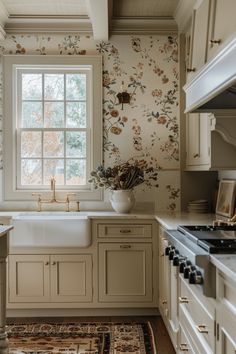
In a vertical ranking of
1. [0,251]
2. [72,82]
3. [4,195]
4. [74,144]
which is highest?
[72,82]

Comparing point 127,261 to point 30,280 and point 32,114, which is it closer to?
point 30,280

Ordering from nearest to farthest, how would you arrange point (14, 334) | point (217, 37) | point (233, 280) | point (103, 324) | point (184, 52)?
point (233, 280), point (217, 37), point (14, 334), point (103, 324), point (184, 52)

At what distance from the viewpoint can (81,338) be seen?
3.37 meters

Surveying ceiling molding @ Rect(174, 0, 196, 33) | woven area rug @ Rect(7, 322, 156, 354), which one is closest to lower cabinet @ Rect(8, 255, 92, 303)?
woven area rug @ Rect(7, 322, 156, 354)

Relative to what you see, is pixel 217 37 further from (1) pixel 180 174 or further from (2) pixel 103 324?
(2) pixel 103 324

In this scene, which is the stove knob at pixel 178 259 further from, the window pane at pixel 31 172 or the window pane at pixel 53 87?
the window pane at pixel 53 87

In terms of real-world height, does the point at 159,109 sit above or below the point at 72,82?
below

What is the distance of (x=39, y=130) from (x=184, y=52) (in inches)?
63.2

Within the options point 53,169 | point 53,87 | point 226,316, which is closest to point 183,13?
point 53,87

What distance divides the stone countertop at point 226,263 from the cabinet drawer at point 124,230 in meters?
1.99

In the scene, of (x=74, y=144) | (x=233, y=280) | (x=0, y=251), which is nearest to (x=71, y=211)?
(x=74, y=144)

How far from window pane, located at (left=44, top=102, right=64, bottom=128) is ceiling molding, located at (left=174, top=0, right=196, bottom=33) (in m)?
1.37

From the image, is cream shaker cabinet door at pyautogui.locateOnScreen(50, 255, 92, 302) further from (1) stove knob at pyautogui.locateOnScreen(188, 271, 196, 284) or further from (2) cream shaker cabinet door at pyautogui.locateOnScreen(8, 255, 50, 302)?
(1) stove knob at pyautogui.locateOnScreen(188, 271, 196, 284)

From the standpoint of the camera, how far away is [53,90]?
4.41 meters
